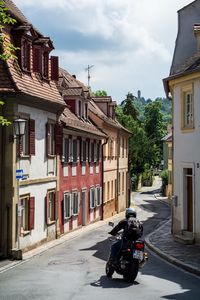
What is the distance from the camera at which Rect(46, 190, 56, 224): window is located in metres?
24.9

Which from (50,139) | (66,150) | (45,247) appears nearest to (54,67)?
(50,139)

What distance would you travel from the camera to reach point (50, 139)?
25.6 m

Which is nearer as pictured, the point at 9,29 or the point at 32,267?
the point at 32,267

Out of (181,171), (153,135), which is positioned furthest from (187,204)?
(153,135)

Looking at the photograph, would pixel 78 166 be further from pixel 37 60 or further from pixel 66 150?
pixel 37 60

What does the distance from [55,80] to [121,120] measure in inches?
2277

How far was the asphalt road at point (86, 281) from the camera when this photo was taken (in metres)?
11.4

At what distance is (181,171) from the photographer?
22.6 m

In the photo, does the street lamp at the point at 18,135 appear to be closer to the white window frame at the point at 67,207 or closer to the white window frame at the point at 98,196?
the white window frame at the point at 67,207

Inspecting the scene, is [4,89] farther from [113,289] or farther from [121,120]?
[121,120]

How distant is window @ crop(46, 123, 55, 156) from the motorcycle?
40.6 feet

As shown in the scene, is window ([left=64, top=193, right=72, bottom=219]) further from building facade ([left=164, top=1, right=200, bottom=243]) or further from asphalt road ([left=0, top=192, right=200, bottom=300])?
asphalt road ([left=0, top=192, right=200, bottom=300])

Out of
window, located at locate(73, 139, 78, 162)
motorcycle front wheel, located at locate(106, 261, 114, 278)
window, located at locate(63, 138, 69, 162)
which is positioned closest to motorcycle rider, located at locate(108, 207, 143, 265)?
motorcycle front wheel, located at locate(106, 261, 114, 278)

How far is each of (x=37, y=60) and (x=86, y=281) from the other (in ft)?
43.5
